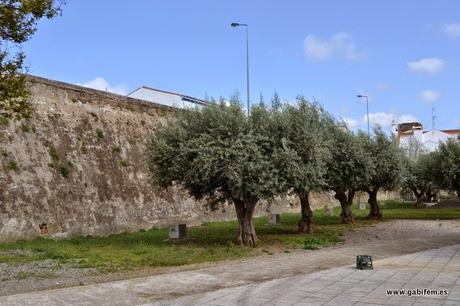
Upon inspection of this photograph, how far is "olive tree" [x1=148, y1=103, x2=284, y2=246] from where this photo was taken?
539 inches

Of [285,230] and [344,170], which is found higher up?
[344,170]

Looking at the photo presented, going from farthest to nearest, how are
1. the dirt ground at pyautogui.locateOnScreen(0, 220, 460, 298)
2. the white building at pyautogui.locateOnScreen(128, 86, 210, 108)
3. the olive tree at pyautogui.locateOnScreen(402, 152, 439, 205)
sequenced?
the white building at pyautogui.locateOnScreen(128, 86, 210, 108)
the olive tree at pyautogui.locateOnScreen(402, 152, 439, 205)
the dirt ground at pyautogui.locateOnScreen(0, 220, 460, 298)

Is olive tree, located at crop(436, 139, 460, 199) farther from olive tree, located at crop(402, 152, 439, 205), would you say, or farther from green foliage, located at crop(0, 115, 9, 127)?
green foliage, located at crop(0, 115, 9, 127)

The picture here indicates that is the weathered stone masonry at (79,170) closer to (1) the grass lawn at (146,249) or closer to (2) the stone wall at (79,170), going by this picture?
(2) the stone wall at (79,170)

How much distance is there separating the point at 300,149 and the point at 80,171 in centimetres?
951

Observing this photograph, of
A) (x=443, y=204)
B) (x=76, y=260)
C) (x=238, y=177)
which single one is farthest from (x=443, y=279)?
(x=443, y=204)

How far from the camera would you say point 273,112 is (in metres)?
15.3

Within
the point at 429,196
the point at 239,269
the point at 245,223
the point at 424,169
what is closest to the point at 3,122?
the point at 245,223

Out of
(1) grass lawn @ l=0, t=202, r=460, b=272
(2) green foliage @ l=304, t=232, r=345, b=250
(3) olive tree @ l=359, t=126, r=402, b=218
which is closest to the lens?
(1) grass lawn @ l=0, t=202, r=460, b=272

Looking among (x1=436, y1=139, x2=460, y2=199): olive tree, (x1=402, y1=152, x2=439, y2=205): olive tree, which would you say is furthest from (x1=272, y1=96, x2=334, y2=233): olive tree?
(x1=436, y1=139, x2=460, y2=199): olive tree

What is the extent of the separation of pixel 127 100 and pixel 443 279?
60.7 ft

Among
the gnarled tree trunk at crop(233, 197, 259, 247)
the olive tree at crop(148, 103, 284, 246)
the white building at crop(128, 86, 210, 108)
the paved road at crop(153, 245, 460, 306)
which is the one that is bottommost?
the paved road at crop(153, 245, 460, 306)

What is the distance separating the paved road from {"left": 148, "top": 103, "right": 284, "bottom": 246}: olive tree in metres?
4.18

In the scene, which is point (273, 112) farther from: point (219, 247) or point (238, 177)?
point (219, 247)
